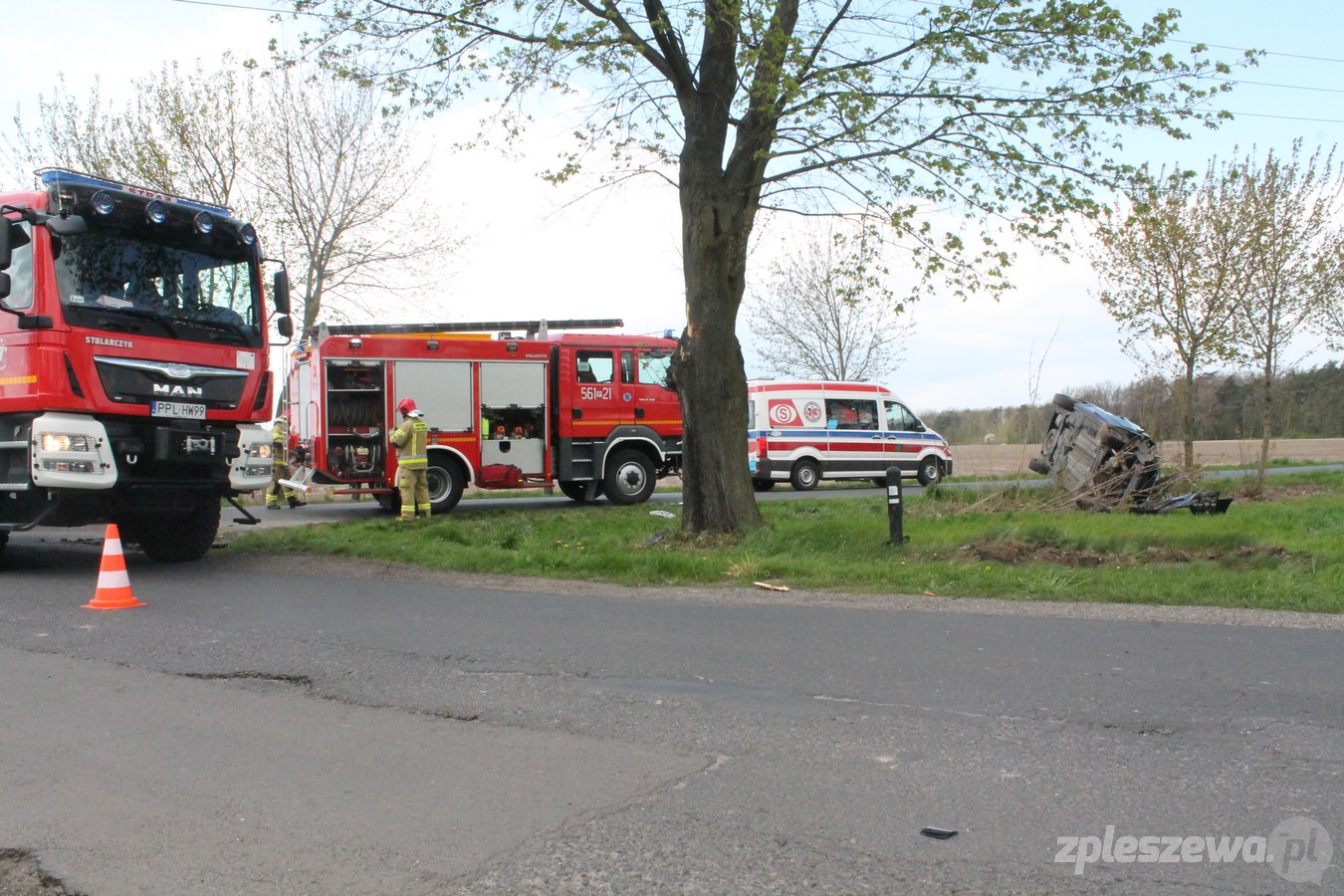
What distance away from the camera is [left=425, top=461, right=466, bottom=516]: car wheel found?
16938 mm

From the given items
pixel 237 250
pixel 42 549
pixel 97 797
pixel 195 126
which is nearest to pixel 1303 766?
pixel 97 797

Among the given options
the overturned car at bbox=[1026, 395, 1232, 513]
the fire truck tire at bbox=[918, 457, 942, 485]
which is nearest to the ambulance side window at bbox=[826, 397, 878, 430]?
the fire truck tire at bbox=[918, 457, 942, 485]

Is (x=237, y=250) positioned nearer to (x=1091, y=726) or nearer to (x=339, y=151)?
(x=1091, y=726)

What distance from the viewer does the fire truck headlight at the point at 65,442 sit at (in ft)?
30.9

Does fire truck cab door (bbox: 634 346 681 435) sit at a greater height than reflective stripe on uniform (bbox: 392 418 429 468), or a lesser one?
greater

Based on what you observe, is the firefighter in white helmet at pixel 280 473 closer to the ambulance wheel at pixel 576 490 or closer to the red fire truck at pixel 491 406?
the red fire truck at pixel 491 406

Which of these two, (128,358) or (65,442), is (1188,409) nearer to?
(128,358)

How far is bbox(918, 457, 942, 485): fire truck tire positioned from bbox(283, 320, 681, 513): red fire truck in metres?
8.71

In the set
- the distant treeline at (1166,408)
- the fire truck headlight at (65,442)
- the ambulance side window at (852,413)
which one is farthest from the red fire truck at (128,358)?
the ambulance side window at (852,413)

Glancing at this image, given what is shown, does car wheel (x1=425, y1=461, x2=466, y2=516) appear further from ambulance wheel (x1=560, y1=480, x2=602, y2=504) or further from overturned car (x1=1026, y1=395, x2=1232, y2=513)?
overturned car (x1=1026, y1=395, x2=1232, y2=513)

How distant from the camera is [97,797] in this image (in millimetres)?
4160

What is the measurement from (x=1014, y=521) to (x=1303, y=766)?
7945 millimetres

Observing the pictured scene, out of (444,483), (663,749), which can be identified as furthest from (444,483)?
(663,749)

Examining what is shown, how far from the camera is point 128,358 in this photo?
9.94 m
